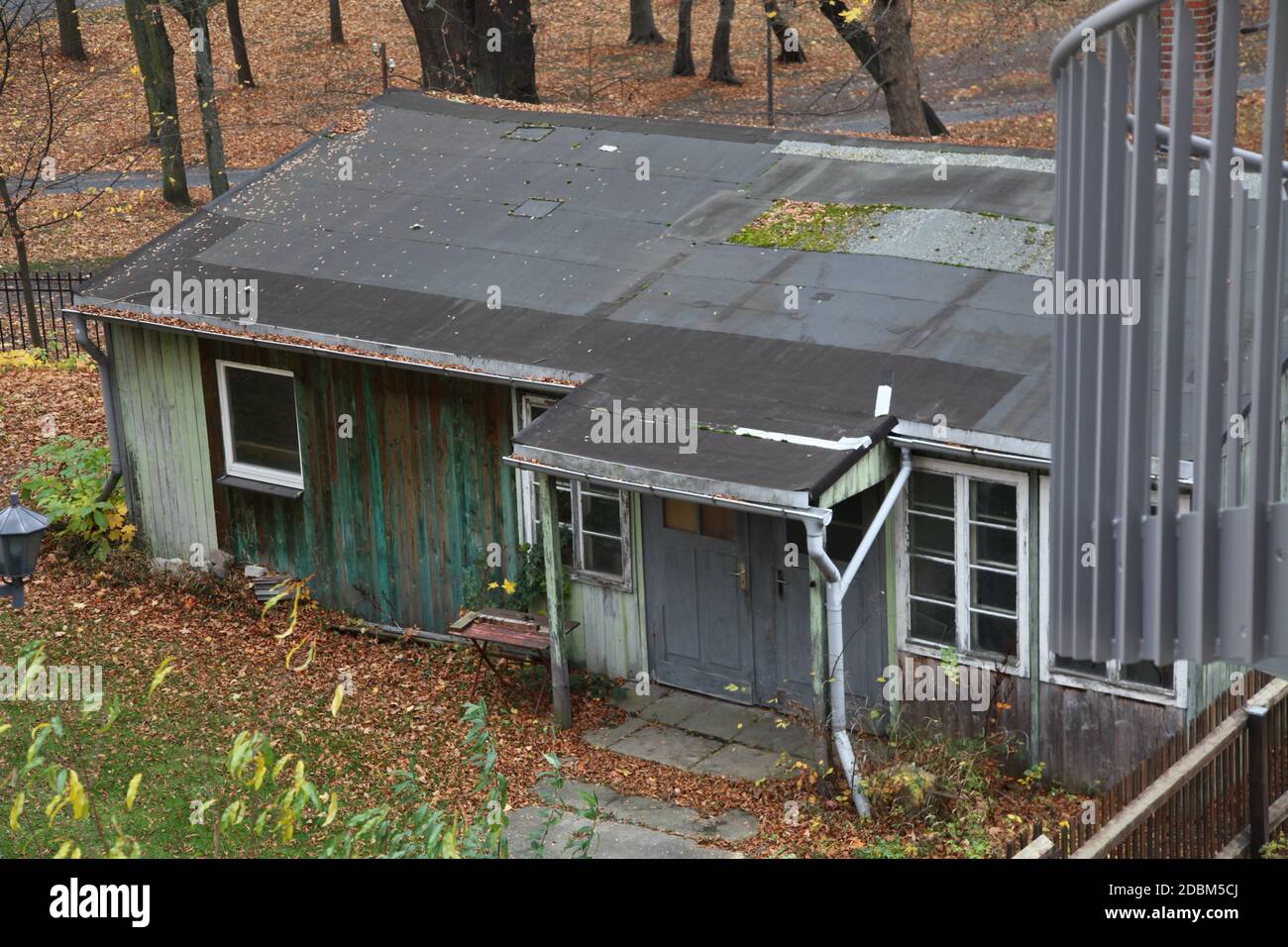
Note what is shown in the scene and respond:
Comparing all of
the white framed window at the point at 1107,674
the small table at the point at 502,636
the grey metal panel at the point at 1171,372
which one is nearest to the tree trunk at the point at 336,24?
the small table at the point at 502,636

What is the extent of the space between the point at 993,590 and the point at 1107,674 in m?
0.94

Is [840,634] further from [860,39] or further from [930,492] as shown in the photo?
[860,39]

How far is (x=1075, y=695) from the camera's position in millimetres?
10336

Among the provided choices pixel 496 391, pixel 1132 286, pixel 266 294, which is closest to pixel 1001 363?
pixel 496 391

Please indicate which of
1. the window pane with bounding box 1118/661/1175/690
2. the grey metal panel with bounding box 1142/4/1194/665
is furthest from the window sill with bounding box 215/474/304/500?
the grey metal panel with bounding box 1142/4/1194/665

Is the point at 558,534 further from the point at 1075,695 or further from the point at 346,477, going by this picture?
the point at 1075,695

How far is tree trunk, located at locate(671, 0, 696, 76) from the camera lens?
37.4m

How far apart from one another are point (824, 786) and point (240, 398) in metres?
6.97

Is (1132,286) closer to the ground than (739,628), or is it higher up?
higher up

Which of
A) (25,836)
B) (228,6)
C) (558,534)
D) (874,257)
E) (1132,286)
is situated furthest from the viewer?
(228,6)

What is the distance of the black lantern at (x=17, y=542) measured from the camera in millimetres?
9242

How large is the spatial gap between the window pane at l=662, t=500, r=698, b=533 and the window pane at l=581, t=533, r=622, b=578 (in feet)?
1.76

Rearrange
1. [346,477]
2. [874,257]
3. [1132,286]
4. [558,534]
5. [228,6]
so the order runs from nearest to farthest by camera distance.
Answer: [1132,286], [558,534], [874,257], [346,477], [228,6]
